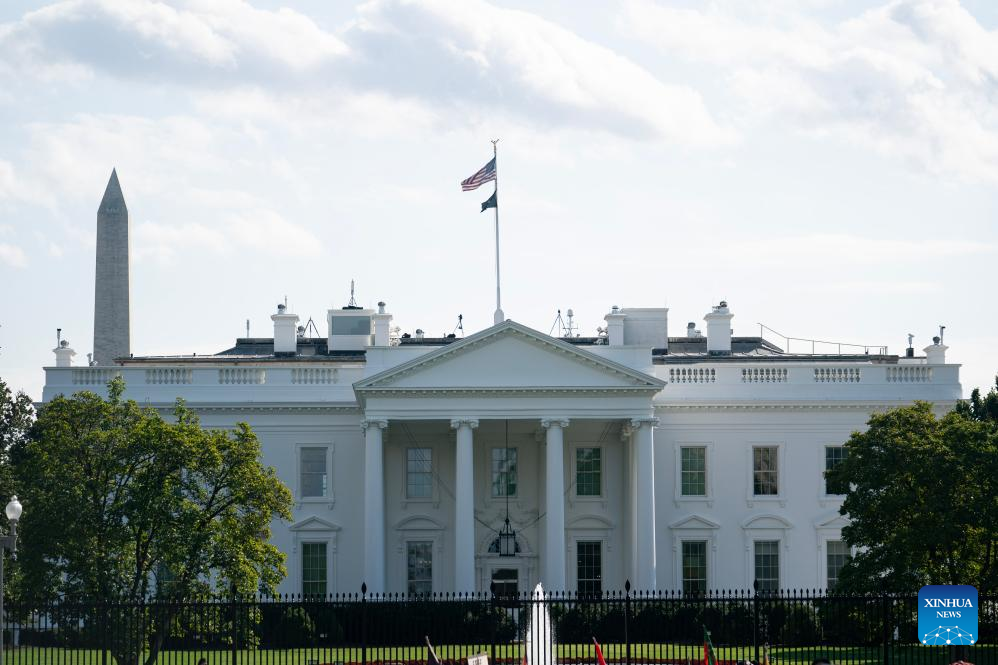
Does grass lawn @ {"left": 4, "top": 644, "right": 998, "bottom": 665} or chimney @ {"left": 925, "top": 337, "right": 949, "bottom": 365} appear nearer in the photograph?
grass lawn @ {"left": 4, "top": 644, "right": 998, "bottom": 665}

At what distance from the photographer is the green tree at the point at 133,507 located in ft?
146

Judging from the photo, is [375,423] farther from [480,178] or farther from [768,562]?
[768,562]

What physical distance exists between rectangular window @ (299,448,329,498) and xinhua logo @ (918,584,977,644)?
35.0m

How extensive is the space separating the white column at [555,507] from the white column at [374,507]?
5.84 m

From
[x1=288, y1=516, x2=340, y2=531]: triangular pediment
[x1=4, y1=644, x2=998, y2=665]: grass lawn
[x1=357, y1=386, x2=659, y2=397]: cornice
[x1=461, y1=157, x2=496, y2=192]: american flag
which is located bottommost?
[x1=4, y1=644, x2=998, y2=665]: grass lawn

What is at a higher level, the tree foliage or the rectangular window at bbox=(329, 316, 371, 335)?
the rectangular window at bbox=(329, 316, 371, 335)

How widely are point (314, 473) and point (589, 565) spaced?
10.9m

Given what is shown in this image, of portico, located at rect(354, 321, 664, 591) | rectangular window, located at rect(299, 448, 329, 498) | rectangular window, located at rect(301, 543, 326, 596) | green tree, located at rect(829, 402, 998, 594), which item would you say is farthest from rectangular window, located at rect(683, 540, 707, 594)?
green tree, located at rect(829, 402, 998, 594)

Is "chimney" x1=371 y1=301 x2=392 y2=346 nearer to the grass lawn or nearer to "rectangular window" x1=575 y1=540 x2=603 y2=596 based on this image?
"rectangular window" x1=575 y1=540 x2=603 y2=596

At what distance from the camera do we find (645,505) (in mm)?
60500

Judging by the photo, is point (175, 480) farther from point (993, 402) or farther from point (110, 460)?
point (993, 402)

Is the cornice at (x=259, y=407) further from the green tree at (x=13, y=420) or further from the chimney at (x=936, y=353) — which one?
the chimney at (x=936, y=353)

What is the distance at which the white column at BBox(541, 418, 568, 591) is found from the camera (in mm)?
60344

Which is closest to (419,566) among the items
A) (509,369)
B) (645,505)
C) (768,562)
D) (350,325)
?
(509,369)
